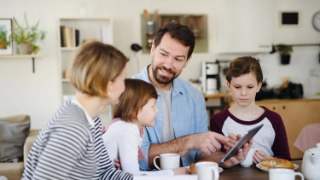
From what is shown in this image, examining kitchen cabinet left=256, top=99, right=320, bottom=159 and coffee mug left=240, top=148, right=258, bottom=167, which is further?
kitchen cabinet left=256, top=99, right=320, bottom=159

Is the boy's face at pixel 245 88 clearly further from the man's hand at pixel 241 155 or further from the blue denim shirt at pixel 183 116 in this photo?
the man's hand at pixel 241 155

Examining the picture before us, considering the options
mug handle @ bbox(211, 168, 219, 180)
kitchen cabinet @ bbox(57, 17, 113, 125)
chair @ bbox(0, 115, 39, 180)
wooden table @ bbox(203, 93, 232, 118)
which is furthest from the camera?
wooden table @ bbox(203, 93, 232, 118)

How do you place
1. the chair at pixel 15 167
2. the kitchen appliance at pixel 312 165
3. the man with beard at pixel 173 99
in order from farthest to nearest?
the chair at pixel 15 167 < the man with beard at pixel 173 99 < the kitchen appliance at pixel 312 165

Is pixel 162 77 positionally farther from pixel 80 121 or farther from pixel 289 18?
pixel 289 18

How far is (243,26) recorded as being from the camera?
17.0ft

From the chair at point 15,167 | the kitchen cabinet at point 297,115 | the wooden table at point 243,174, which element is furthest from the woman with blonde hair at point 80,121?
the kitchen cabinet at point 297,115

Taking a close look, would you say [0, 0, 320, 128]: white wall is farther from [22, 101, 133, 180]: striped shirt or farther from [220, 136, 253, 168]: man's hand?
[22, 101, 133, 180]: striped shirt

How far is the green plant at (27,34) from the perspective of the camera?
15.5 ft

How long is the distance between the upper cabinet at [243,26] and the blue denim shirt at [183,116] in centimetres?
311

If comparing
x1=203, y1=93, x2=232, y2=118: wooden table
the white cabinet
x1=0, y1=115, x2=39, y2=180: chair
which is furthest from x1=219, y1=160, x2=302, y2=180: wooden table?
the white cabinet

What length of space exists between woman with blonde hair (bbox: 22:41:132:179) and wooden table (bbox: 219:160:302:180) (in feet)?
1.93

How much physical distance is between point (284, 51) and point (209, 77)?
121cm

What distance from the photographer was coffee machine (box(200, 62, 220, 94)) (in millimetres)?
5219

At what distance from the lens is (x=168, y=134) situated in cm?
211
